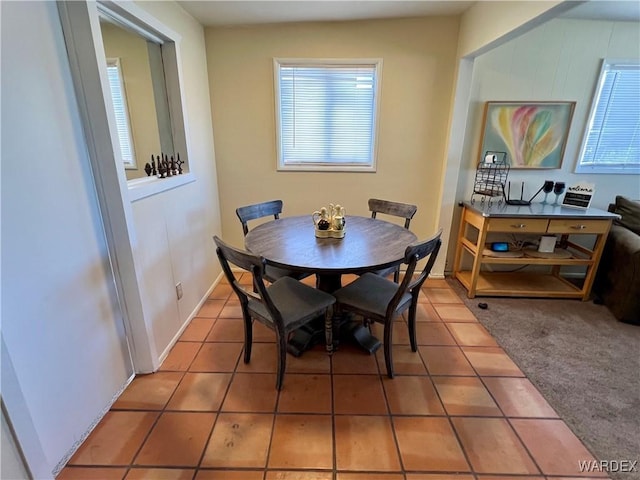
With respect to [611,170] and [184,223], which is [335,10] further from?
[611,170]

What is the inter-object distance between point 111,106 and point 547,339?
10.0 ft

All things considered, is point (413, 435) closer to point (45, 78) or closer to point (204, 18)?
point (45, 78)

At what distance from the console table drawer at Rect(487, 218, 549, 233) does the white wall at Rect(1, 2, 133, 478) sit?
2.75 meters

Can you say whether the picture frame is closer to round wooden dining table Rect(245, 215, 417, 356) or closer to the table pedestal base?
round wooden dining table Rect(245, 215, 417, 356)

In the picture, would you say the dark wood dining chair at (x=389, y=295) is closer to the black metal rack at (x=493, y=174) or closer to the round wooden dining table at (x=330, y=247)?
the round wooden dining table at (x=330, y=247)

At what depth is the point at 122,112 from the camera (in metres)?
2.08

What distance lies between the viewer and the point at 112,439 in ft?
4.82

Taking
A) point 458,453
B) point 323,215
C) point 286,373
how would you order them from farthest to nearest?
point 323,215 → point 286,373 → point 458,453

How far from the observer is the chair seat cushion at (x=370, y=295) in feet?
5.88

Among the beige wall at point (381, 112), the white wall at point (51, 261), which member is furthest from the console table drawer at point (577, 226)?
the white wall at point (51, 261)

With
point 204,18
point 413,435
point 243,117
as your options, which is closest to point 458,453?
point 413,435

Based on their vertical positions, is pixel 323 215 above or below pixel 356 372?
above

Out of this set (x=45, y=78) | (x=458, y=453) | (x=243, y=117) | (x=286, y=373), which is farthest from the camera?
(x=243, y=117)

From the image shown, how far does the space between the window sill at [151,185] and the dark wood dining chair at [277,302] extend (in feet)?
1.78
